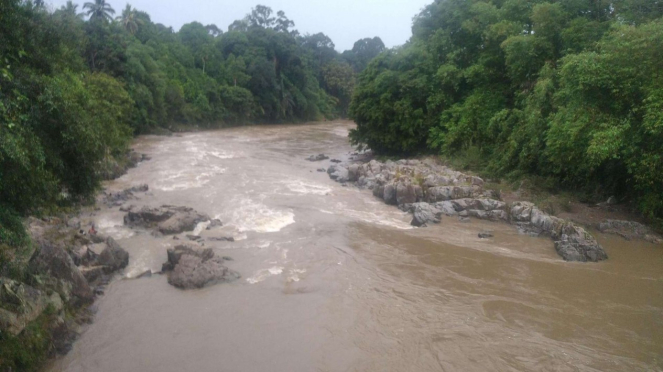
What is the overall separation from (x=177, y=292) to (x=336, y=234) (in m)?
5.18

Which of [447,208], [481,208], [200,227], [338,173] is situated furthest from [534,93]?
[200,227]

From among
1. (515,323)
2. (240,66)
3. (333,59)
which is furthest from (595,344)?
(333,59)

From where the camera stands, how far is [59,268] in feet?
26.6

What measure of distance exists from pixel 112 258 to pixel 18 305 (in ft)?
11.0

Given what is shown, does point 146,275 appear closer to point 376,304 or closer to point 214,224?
point 214,224

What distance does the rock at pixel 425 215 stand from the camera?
46.6ft

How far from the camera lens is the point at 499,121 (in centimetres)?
1933

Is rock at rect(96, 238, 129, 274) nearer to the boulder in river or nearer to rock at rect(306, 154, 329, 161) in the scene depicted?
the boulder in river

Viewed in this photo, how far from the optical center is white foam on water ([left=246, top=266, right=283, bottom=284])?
9.89 metres

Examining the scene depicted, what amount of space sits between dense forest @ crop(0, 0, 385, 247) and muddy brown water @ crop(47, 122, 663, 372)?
2.63m

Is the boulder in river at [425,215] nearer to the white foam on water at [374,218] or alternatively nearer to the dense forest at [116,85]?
the white foam on water at [374,218]

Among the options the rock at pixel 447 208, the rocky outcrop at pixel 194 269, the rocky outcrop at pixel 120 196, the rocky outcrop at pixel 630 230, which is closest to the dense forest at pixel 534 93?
the rocky outcrop at pixel 630 230

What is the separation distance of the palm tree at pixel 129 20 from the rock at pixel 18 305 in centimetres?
4286

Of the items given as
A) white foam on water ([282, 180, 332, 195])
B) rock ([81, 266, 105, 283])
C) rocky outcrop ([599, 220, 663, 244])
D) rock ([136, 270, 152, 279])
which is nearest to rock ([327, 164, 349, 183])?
white foam on water ([282, 180, 332, 195])
